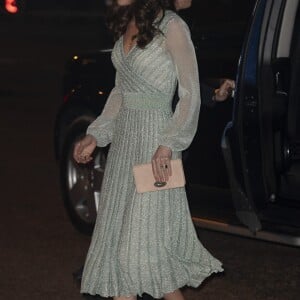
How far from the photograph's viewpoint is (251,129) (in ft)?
18.8

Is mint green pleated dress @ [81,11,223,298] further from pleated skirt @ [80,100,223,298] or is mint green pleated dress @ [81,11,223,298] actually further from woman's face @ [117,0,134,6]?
woman's face @ [117,0,134,6]

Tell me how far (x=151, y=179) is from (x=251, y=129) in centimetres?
124

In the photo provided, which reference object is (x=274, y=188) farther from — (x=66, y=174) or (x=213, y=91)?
(x=66, y=174)

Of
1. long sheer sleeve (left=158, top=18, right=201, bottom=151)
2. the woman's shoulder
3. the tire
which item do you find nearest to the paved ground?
the tire

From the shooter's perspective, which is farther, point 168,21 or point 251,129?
point 251,129

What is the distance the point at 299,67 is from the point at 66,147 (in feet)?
6.65

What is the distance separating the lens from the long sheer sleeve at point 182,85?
4.63m

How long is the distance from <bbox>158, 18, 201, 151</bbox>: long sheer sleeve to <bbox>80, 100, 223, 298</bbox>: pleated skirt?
0.46 ft

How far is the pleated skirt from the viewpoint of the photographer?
15.7 ft

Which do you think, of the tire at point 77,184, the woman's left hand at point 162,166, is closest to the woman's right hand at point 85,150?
the woman's left hand at point 162,166

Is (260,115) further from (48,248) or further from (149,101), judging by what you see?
(48,248)

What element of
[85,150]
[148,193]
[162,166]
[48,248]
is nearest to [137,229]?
[148,193]

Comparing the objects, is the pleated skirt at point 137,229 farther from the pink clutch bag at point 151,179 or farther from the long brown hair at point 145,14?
the long brown hair at point 145,14

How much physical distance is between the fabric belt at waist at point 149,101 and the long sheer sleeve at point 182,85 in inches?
5.6
